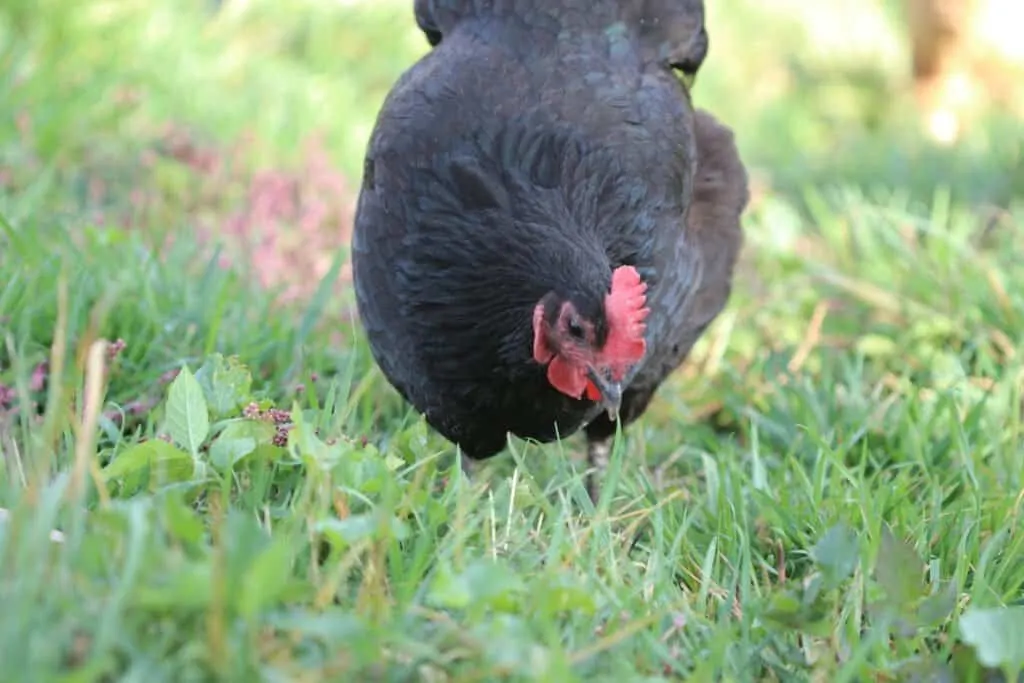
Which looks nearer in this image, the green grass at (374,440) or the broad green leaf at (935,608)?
the green grass at (374,440)

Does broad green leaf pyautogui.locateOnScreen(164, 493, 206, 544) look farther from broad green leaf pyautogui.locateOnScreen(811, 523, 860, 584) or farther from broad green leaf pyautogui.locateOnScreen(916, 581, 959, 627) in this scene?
broad green leaf pyautogui.locateOnScreen(916, 581, 959, 627)

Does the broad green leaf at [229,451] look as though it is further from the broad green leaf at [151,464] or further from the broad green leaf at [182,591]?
the broad green leaf at [182,591]

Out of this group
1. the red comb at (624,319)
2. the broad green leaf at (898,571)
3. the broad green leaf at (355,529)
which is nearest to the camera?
the broad green leaf at (355,529)

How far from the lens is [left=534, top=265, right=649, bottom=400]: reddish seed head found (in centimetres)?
255

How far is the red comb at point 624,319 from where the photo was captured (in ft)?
8.34

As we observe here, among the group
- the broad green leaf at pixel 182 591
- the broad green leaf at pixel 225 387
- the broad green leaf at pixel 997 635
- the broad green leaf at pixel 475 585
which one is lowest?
the broad green leaf at pixel 997 635

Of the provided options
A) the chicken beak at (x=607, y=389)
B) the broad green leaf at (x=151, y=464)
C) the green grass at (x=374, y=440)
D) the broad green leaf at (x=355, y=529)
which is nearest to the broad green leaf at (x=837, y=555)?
the green grass at (x=374, y=440)

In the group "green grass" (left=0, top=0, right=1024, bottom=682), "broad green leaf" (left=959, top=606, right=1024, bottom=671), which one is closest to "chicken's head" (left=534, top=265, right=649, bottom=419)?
"green grass" (left=0, top=0, right=1024, bottom=682)

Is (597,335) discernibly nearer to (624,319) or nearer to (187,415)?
(624,319)

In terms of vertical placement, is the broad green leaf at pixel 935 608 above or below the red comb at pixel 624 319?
below

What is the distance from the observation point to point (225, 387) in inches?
103

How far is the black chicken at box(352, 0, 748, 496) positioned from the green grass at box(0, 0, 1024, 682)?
17cm

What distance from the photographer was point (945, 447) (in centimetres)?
326

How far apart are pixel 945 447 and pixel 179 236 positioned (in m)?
2.48
